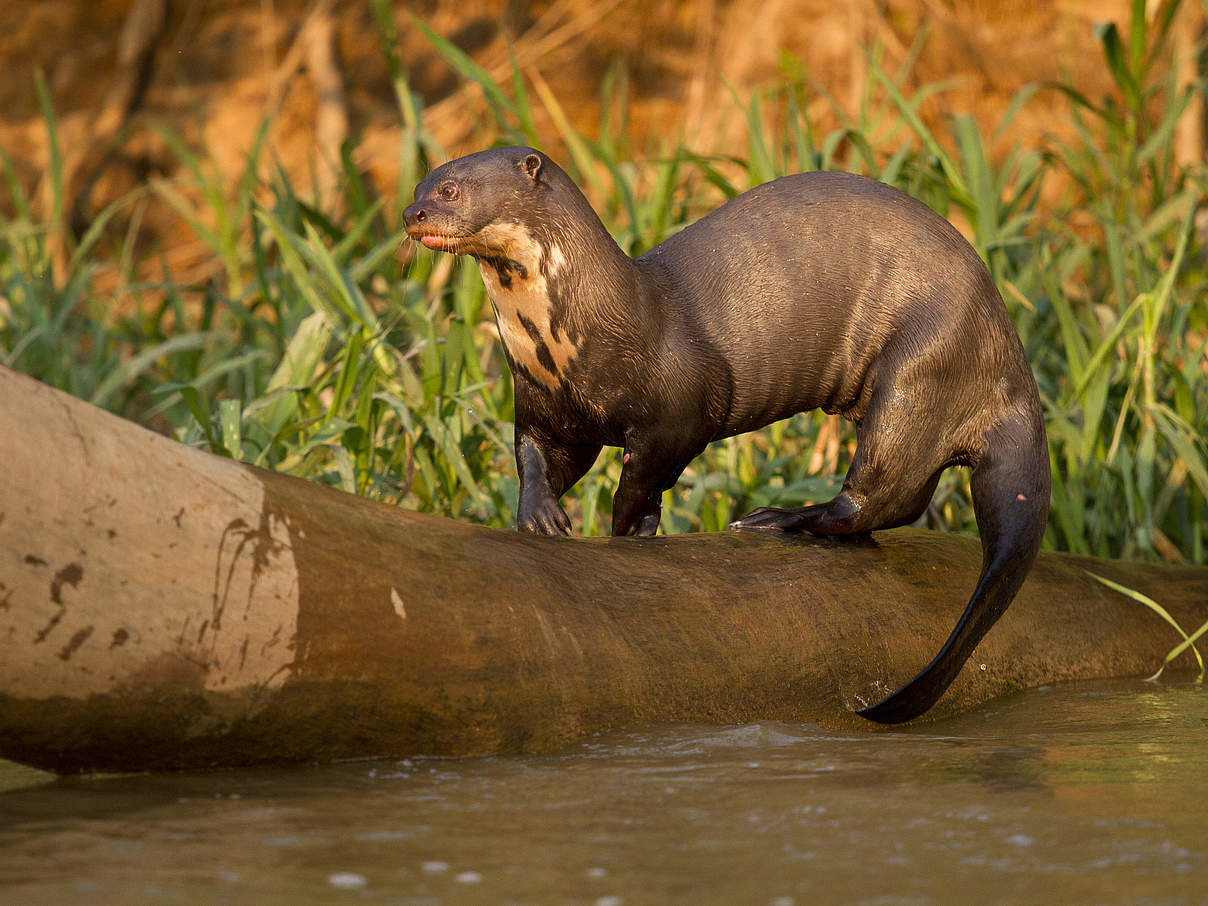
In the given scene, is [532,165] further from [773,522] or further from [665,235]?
[665,235]

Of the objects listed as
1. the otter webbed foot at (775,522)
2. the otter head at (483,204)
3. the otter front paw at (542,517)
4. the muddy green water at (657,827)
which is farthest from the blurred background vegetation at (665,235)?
the muddy green water at (657,827)

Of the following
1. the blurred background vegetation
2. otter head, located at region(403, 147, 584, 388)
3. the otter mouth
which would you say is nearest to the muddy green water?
otter head, located at region(403, 147, 584, 388)

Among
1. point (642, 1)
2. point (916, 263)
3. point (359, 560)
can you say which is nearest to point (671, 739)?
point (359, 560)

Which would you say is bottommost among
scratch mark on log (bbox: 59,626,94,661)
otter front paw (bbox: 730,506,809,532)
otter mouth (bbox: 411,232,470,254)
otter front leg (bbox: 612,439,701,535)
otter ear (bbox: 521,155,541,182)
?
scratch mark on log (bbox: 59,626,94,661)

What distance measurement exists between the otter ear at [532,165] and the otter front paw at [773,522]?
58 cm

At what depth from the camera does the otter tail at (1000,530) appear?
1.97 metres

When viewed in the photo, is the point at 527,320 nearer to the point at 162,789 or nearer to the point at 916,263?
the point at 916,263

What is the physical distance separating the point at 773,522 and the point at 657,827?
0.90 meters

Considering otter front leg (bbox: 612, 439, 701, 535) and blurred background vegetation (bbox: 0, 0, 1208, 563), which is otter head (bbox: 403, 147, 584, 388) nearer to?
otter front leg (bbox: 612, 439, 701, 535)

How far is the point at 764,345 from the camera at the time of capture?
213cm

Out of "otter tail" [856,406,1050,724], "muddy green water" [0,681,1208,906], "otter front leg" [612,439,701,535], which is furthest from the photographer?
"otter front leg" [612,439,701,535]

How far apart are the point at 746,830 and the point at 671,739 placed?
44cm

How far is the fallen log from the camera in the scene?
4.72 ft

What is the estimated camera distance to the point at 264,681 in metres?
1.56
